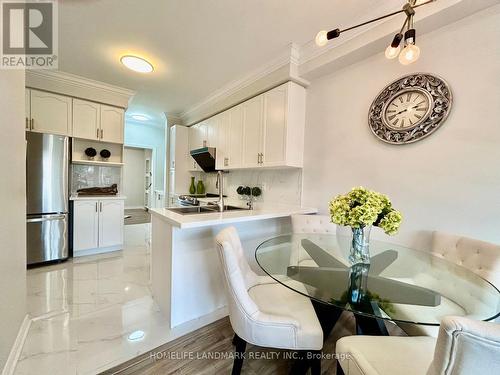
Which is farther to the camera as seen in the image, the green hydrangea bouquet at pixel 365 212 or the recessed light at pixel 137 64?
the recessed light at pixel 137 64

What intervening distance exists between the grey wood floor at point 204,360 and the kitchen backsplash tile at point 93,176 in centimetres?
321

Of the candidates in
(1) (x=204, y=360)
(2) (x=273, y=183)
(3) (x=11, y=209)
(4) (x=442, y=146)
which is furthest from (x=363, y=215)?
(3) (x=11, y=209)

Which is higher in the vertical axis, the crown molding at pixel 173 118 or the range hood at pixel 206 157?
the crown molding at pixel 173 118

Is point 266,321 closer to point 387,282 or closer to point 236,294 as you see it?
point 236,294

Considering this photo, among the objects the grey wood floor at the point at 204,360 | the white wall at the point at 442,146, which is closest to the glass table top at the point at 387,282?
the white wall at the point at 442,146

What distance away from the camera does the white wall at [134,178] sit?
722 centimetres

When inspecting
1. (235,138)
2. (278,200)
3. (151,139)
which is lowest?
(278,200)

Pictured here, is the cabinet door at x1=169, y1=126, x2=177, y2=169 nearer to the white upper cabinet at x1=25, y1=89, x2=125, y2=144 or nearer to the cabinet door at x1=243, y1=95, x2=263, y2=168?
the white upper cabinet at x1=25, y1=89, x2=125, y2=144

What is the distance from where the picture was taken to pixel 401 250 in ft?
5.32

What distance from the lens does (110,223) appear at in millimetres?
3359

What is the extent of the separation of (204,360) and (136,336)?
57 cm

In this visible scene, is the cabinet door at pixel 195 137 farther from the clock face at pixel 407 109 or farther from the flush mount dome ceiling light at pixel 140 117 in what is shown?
the clock face at pixel 407 109

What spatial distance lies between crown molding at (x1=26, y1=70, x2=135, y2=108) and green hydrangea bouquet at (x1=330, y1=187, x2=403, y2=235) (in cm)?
379

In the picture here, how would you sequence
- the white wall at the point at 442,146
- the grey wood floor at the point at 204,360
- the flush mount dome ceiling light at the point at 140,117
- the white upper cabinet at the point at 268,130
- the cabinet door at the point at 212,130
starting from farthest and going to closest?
the flush mount dome ceiling light at the point at 140,117 → the cabinet door at the point at 212,130 → the white upper cabinet at the point at 268,130 → the white wall at the point at 442,146 → the grey wood floor at the point at 204,360
